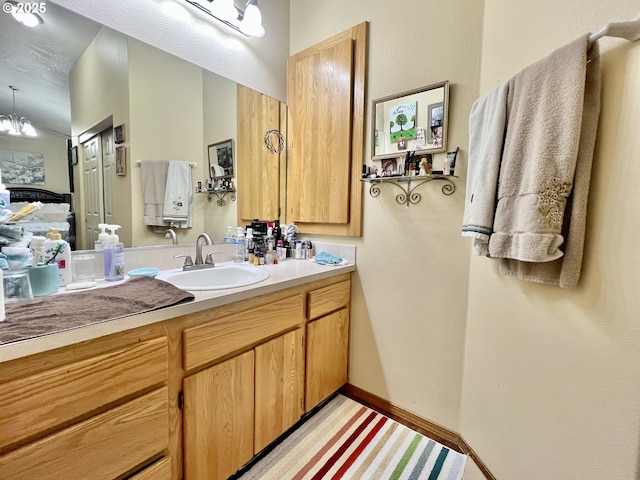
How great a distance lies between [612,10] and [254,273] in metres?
1.48

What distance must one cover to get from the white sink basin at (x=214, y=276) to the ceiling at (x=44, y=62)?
70cm

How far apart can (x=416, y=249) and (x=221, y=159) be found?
1207mm

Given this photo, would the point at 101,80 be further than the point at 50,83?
Yes

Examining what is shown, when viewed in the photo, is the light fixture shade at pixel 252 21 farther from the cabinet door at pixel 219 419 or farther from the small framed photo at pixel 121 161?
the cabinet door at pixel 219 419

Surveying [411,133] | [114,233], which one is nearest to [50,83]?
[114,233]

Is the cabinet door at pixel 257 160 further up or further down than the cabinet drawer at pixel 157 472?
further up

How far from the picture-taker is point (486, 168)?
3.13ft

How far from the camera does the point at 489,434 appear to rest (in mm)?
1137

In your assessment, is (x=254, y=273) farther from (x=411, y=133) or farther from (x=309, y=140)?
(x=411, y=133)

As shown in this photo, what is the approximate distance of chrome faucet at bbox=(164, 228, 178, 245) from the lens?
1387mm

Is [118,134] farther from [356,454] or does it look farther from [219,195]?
[356,454]

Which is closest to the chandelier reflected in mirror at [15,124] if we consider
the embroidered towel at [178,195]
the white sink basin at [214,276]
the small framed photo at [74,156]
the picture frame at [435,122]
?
the small framed photo at [74,156]

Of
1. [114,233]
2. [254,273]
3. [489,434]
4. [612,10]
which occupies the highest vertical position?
[612,10]

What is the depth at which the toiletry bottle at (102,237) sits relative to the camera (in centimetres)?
112
